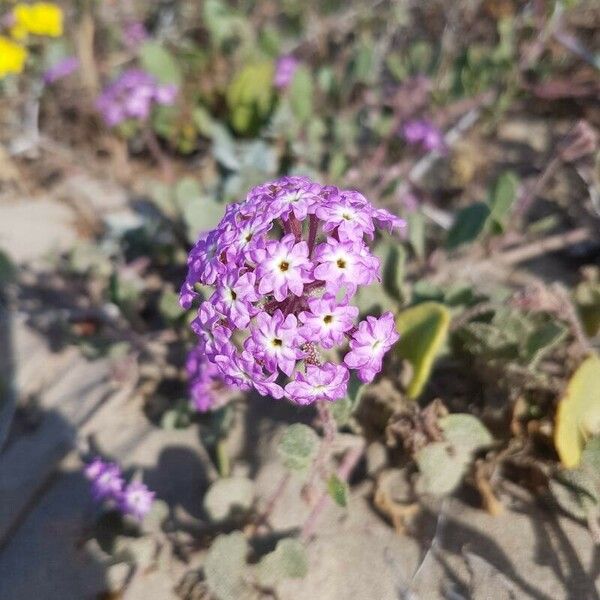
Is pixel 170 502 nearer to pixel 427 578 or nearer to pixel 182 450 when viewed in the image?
pixel 182 450

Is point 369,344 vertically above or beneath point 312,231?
beneath

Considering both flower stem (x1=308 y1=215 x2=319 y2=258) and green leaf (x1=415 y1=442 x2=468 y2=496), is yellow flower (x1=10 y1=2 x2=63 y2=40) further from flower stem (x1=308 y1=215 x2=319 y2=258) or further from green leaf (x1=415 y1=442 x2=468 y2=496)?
green leaf (x1=415 y1=442 x2=468 y2=496)

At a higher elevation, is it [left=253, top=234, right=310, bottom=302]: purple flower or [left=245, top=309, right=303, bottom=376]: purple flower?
[left=253, top=234, right=310, bottom=302]: purple flower

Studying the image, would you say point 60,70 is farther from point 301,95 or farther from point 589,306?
point 589,306

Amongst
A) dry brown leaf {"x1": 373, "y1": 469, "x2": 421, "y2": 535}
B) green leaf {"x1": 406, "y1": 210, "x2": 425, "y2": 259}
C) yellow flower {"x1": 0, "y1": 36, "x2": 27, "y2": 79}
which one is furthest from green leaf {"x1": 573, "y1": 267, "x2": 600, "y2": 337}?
yellow flower {"x1": 0, "y1": 36, "x2": 27, "y2": 79}

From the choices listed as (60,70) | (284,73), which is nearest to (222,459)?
(284,73)

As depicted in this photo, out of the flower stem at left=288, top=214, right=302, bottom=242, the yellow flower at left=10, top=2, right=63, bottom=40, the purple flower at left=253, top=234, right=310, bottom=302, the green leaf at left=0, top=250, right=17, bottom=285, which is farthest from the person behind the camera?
the yellow flower at left=10, top=2, right=63, bottom=40
